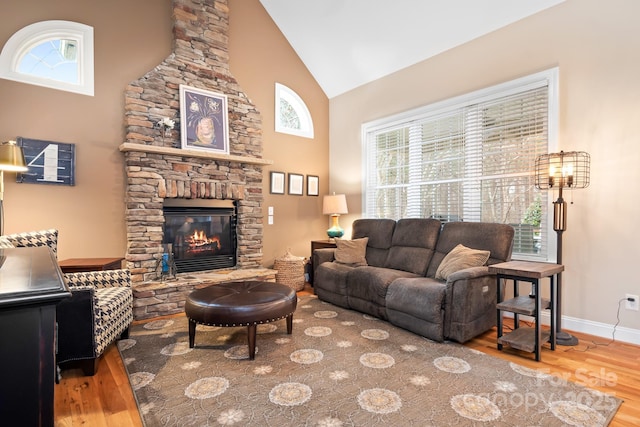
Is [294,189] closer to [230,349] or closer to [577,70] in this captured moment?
[230,349]

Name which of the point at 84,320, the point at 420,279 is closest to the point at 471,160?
the point at 420,279

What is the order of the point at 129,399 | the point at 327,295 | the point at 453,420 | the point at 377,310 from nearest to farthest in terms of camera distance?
the point at 453,420, the point at 129,399, the point at 377,310, the point at 327,295

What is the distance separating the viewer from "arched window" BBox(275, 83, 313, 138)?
5273 mm

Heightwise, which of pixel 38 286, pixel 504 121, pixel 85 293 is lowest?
pixel 85 293

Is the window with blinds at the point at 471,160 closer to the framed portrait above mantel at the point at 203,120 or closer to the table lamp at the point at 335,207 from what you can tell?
the table lamp at the point at 335,207

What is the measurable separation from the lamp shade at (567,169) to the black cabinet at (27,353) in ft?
11.4

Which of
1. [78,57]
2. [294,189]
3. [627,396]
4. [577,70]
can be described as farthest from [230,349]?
[577,70]

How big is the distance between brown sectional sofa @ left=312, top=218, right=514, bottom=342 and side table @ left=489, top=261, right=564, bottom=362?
0.19 m

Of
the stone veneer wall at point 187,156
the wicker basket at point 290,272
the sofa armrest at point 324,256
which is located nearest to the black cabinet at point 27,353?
the stone veneer wall at point 187,156

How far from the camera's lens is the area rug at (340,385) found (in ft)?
6.03

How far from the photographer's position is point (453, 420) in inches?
71.3

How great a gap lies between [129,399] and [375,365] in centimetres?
159

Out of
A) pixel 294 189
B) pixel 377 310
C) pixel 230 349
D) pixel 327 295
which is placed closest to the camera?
pixel 230 349

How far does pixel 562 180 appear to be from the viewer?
2.94 meters
